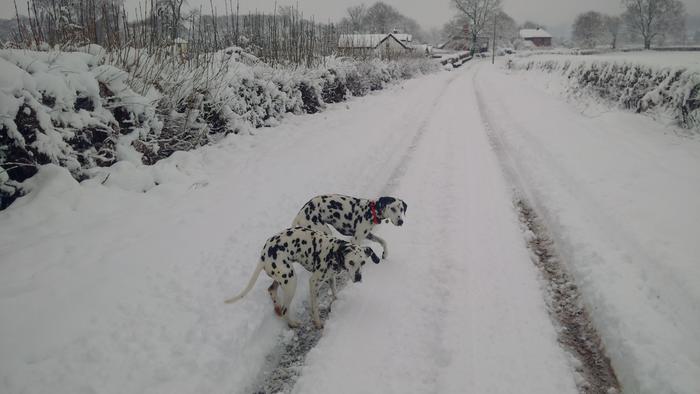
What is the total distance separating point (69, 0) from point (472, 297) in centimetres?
1023

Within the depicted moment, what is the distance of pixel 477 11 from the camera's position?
90438 mm

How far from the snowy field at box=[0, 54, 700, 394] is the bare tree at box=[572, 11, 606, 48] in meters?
120

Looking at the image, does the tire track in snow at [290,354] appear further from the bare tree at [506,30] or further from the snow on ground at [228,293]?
the bare tree at [506,30]

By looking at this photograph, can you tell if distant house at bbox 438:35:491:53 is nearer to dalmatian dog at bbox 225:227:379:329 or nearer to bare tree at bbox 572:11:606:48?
bare tree at bbox 572:11:606:48

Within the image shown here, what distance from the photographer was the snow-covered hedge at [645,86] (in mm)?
9812

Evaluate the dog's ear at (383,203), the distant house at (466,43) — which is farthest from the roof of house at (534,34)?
the dog's ear at (383,203)

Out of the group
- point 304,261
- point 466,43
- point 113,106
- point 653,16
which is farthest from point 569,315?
point 466,43

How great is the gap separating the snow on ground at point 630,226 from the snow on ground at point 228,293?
2.14ft

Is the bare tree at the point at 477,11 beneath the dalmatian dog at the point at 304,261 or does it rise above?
above

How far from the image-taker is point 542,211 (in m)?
6.55

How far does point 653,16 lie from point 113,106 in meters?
107

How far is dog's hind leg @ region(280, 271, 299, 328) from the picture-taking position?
3965mm

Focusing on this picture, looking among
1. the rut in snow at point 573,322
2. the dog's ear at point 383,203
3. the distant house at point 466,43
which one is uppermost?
the distant house at point 466,43

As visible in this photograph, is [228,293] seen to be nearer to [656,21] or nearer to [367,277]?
[367,277]
